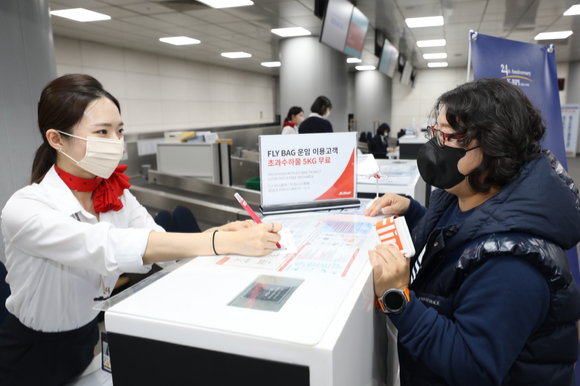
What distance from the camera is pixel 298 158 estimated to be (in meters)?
1.61

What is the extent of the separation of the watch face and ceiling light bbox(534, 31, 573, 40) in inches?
394

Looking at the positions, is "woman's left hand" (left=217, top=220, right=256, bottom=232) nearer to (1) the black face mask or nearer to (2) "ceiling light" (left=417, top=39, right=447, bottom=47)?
(1) the black face mask

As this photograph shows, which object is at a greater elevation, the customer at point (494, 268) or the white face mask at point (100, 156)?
the white face mask at point (100, 156)

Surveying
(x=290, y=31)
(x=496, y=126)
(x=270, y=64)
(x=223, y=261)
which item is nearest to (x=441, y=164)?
(x=496, y=126)

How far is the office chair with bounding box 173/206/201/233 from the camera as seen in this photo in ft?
9.02

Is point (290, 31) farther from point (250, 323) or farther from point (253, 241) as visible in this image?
point (250, 323)

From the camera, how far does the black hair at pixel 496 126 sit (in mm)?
1036

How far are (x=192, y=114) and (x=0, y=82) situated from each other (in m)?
8.39

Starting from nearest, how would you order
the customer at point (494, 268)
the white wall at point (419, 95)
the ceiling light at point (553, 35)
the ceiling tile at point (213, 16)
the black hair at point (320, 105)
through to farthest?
1. the customer at point (494, 268)
2. the black hair at point (320, 105)
3. the ceiling tile at point (213, 16)
4. the ceiling light at point (553, 35)
5. the white wall at point (419, 95)

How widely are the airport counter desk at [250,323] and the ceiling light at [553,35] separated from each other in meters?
10.1

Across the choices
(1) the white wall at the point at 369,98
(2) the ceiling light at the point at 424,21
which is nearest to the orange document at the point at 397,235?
(2) the ceiling light at the point at 424,21

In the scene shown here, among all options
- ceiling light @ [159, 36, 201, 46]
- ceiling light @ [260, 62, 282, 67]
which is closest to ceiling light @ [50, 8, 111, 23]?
ceiling light @ [159, 36, 201, 46]

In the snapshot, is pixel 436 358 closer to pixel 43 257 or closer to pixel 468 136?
pixel 468 136

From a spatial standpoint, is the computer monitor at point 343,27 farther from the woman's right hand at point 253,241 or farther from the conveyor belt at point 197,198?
the woman's right hand at point 253,241
